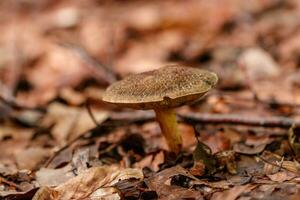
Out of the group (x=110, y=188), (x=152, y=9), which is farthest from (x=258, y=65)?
(x=152, y=9)

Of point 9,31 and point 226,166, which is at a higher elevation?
point 9,31

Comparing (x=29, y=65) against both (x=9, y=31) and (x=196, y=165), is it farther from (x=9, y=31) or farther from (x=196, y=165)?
(x=196, y=165)

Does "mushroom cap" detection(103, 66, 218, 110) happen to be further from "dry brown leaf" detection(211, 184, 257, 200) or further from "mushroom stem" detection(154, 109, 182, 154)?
"dry brown leaf" detection(211, 184, 257, 200)

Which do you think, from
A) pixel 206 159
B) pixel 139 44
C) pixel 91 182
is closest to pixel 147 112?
pixel 206 159

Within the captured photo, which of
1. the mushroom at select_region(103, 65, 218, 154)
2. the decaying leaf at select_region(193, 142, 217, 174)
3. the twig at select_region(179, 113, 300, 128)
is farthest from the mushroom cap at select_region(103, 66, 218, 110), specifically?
the twig at select_region(179, 113, 300, 128)

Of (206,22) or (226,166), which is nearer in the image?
(226,166)

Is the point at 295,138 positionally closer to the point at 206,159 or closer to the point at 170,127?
the point at 206,159
